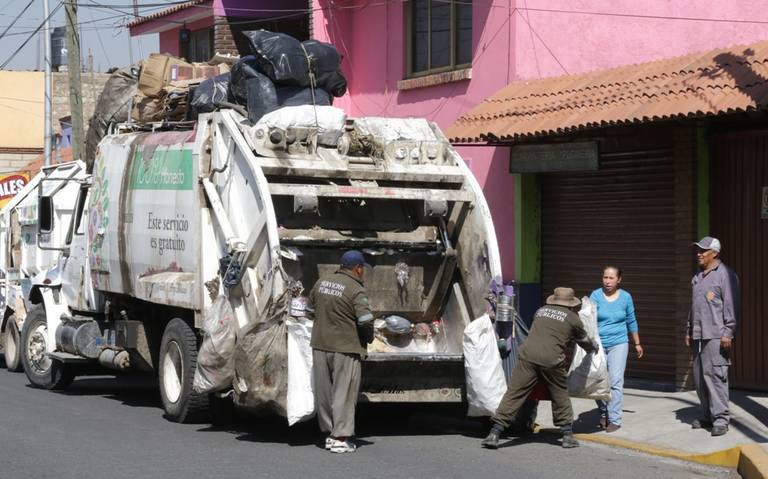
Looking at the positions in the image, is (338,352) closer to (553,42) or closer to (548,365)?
(548,365)

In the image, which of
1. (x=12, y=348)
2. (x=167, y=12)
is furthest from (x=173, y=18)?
(x=12, y=348)

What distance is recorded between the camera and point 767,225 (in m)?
12.5

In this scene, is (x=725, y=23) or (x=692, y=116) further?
(x=725, y=23)

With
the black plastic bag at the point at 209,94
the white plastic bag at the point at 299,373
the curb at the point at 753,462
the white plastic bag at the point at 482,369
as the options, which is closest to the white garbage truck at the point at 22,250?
the black plastic bag at the point at 209,94

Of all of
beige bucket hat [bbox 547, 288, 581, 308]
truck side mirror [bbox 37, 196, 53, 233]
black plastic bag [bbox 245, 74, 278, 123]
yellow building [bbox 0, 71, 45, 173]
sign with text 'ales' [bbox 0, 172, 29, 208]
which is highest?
yellow building [bbox 0, 71, 45, 173]

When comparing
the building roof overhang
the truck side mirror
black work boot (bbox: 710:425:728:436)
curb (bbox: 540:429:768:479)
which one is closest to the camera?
curb (bbox: 540:429:768:479)

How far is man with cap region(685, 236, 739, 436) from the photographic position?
33.7 ft

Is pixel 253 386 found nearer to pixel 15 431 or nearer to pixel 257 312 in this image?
pixel 257 312

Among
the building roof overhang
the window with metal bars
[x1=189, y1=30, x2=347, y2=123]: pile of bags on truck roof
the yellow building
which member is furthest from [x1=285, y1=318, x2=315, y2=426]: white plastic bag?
the yellow building

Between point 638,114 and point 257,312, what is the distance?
4.54m

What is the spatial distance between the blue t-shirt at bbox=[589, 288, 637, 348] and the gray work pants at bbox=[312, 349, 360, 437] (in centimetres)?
Result: 241

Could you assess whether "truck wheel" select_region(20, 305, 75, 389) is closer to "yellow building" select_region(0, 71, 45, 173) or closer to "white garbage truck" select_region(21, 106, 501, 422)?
"white garbage truck" select_region(21, 106, 501, 422)

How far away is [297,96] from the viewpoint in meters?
12.8

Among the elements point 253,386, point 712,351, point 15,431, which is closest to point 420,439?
point 253,386
